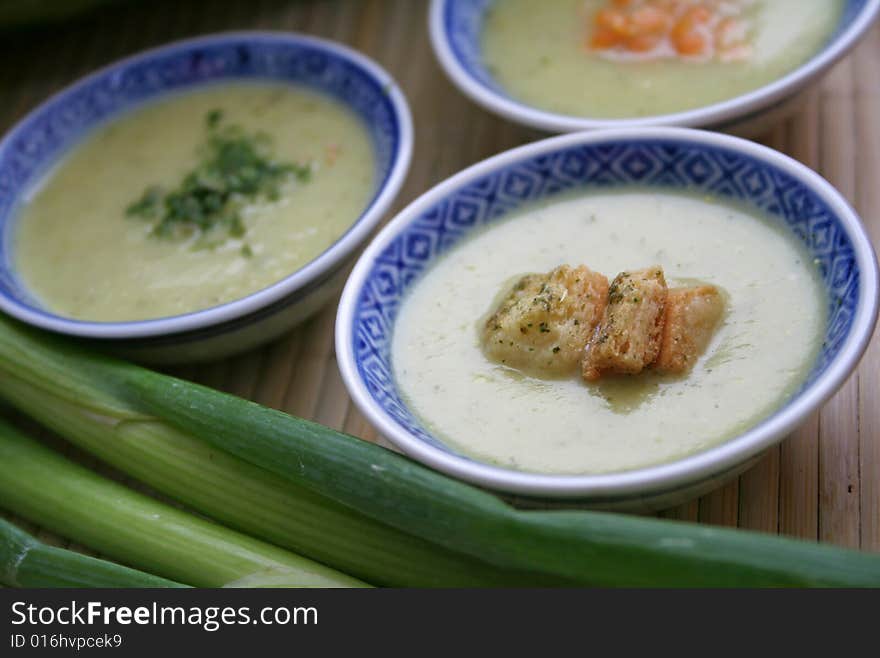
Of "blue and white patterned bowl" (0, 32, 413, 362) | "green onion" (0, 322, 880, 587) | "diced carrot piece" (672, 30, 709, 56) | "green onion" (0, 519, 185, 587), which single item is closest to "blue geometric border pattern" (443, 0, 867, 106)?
"blue and white patterned bowl" (0, 32, 413, 362)

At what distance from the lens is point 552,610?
1.73 m

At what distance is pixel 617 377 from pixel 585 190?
0.54m

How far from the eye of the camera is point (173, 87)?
3.18 meters

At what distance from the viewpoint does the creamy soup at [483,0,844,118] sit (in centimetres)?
274

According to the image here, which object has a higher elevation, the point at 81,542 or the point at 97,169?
the point at 97,169

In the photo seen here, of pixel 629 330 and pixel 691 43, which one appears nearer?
pixel 629 330

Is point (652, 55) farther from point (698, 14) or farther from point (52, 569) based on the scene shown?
point (52, 569)

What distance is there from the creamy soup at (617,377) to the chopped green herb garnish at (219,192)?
671mm

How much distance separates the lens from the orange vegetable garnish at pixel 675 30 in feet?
9.37

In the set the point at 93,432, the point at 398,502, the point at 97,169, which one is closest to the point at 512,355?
the point at 398,502

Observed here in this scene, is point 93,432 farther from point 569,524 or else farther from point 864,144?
point 864,144

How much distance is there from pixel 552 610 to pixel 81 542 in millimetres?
981

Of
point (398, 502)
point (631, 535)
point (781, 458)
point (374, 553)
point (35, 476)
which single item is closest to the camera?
point (631, 535)

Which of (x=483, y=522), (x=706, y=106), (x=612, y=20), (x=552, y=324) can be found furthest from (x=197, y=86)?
(x=483, y=522)
